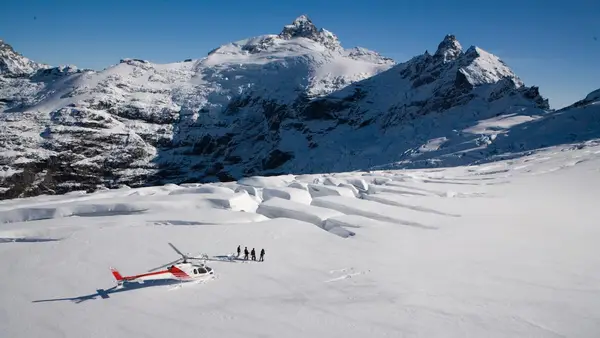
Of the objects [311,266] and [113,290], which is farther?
[311,266]

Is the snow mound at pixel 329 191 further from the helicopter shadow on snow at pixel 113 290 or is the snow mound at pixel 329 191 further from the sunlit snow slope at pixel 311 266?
the helicopter shadow on snow at pixel 113 290

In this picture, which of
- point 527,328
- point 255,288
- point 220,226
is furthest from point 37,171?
point 527,328

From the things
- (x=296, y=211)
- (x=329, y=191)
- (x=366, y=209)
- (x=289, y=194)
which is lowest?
(x=366, y=209)

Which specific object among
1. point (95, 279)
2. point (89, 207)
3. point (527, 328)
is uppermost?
point (89, 207)

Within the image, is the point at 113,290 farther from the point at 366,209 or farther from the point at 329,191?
the point at 329,191

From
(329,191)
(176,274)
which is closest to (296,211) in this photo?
(329,191)

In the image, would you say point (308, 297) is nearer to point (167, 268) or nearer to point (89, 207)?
point (167, 268)

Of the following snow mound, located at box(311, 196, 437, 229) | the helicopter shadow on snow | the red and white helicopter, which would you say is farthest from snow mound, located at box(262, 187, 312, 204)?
the helicopter shadow on snow

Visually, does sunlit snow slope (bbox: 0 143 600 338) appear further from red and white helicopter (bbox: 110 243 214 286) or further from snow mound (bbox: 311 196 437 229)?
red and white helicopter (bbox: 110 243 214 286)
